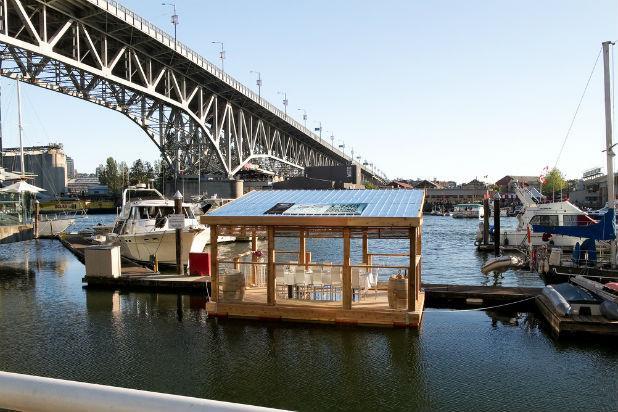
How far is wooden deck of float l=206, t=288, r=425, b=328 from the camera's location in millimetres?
13511

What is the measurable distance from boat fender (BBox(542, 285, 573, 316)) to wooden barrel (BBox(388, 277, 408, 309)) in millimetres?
3927

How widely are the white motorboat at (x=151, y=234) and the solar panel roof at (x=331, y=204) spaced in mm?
11735

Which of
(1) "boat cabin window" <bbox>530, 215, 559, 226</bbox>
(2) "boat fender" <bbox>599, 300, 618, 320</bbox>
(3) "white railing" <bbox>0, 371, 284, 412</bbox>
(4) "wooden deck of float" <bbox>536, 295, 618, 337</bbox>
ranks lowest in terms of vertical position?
(4) "wooden deck of float" <bbox>536, 295, 618, 337</bbox>

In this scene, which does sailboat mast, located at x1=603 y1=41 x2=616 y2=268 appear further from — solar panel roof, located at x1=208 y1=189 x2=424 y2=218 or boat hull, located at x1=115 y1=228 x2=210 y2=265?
boat hull, located at x1=115 y1=228 x2=210 y2=265

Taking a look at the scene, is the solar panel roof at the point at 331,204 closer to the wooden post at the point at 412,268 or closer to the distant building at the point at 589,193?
the wooden post at the point at 412,268

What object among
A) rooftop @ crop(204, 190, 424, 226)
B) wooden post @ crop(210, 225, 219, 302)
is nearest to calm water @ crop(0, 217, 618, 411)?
wooden post @ crop(210, 225, 219, 302)

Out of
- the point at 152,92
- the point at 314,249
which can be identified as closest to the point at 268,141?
the point at 152,92

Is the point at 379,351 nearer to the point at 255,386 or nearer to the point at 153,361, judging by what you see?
the point at 255,386

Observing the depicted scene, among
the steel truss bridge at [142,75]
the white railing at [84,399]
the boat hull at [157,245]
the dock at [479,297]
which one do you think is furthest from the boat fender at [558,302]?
the steel truss bridge at [142,75]

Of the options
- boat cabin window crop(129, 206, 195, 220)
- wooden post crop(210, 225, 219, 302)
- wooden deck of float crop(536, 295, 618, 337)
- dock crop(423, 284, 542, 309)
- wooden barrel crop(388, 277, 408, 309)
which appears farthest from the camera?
boat cabin window crop(129, 206, 195, 220)

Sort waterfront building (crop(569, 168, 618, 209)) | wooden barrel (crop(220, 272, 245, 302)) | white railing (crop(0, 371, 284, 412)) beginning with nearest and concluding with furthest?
white railing (crop(0, 371, 284, 412))
wooden barrel (crop(220, 272, 245, 302))
waterfront building (crop(569, 168, 618, 209))

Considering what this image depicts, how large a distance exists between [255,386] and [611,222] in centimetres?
1793

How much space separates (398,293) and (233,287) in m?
4.67

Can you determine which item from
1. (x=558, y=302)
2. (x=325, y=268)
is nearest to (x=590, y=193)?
(x=558, y=302)
